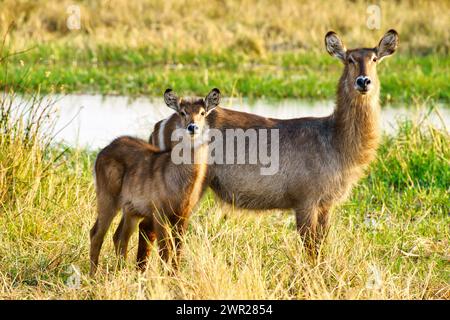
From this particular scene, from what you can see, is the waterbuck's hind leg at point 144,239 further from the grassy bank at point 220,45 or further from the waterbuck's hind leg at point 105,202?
the grassy bank at point 220,45

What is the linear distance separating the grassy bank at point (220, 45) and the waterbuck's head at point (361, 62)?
6.55 m

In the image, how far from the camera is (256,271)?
558 cm

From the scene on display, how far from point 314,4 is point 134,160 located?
53.5ft

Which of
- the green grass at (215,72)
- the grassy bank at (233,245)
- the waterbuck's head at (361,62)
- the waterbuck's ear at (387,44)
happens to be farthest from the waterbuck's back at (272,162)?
the green grass at (215,72)

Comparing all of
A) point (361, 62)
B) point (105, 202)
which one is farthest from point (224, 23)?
point (105, 202)

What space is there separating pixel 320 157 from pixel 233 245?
84 cm

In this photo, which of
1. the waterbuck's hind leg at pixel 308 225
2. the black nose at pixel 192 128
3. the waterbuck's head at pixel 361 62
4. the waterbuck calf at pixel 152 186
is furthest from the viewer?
the waterbuck's hind leg at pixel 308 225

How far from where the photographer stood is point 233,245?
6.54 metres

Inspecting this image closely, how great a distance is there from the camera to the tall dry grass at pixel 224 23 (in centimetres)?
1803

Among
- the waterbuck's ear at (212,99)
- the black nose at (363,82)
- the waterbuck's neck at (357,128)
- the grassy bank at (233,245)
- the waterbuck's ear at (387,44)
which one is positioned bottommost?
the grassy bank at (233,245)

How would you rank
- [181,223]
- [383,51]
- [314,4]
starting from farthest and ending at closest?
[314,4] < [383,51] < [181,223]
